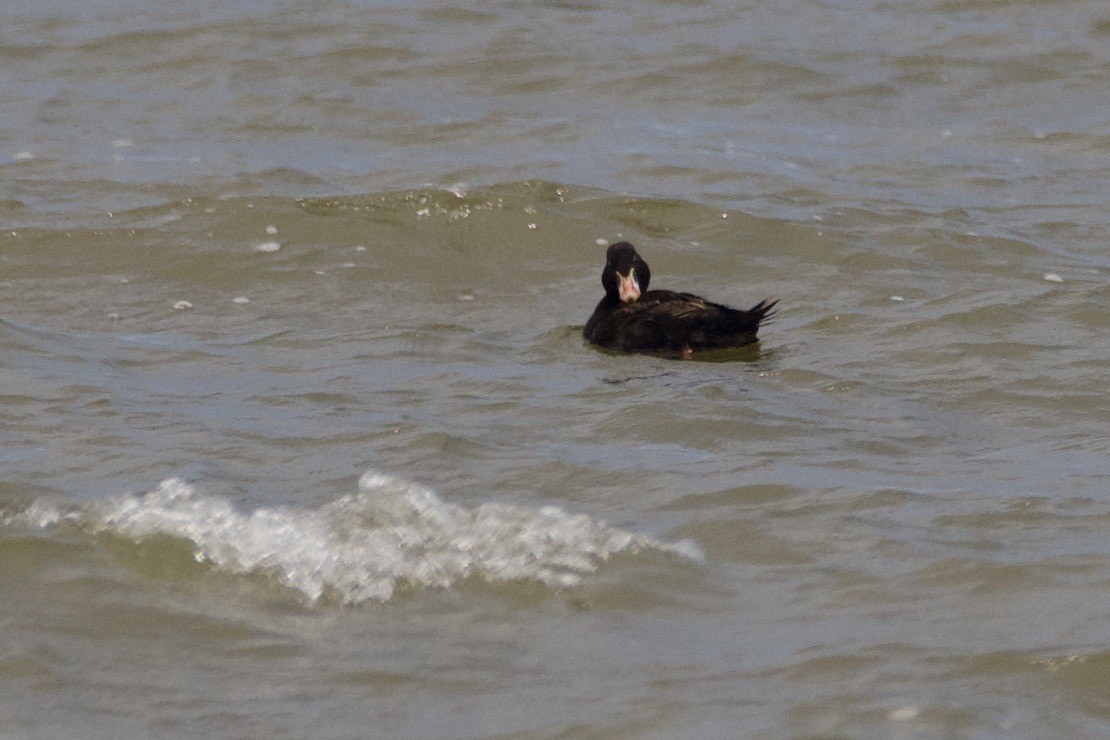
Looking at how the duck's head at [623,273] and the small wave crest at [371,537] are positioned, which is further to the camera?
the duck's head at [623,273]

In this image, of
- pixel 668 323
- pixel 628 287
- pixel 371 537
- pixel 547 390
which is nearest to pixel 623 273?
pixel 628 287

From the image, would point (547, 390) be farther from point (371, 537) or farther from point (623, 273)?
point (371, 537)

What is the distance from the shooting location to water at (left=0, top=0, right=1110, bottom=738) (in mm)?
5215

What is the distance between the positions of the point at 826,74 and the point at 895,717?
12834 mm

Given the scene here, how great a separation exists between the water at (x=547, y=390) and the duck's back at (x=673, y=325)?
0.63 ft

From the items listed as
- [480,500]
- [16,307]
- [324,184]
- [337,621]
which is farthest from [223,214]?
[337,621]

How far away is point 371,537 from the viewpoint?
6254mm

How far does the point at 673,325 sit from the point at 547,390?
4.12ft

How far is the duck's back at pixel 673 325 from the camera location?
31.3ft

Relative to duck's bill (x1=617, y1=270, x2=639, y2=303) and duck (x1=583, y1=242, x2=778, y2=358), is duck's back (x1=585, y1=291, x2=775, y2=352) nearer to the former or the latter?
duck (x1=583, y1=242, x2=778, y2=358)

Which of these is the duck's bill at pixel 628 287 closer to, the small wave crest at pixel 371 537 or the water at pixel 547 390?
the water at pixel 547 390

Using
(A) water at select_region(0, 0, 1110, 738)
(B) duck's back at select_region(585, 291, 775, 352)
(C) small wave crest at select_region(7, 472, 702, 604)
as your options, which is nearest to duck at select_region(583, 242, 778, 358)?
(B) duck's back at select_region(585, 291, 775, 352)

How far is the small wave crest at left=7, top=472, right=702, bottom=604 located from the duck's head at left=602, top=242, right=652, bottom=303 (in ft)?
12.1

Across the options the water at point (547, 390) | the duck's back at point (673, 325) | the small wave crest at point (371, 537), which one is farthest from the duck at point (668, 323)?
the small wave crest at point (371, 537)
